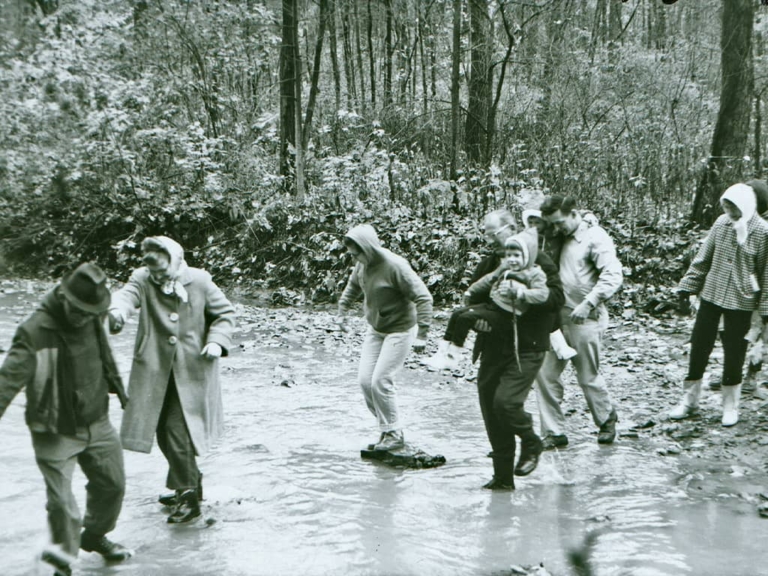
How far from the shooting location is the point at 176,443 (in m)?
5.65

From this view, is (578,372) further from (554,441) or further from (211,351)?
(211,351)

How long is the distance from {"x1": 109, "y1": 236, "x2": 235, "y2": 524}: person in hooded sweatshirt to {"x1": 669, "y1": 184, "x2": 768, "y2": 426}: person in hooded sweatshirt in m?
4.67

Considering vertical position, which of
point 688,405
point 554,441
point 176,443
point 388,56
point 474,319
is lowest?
point 554,441

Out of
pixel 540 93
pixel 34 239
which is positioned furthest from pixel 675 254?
pixel 34 239

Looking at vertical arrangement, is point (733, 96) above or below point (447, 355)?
above

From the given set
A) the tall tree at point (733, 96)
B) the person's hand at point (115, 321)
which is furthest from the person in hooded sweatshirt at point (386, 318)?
the tall tree at point (733, 96)

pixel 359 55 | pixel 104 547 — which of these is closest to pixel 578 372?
pixel 104 547

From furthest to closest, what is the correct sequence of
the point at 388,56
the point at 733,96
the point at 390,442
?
1. the point at 388,56
2. the point at 733,96
3. the point at 390,442

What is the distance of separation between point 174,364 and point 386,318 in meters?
2.17

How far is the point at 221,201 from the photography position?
20.4 meters

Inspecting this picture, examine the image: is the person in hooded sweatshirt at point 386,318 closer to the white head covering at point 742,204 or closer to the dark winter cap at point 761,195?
the white head covering at point 742,204

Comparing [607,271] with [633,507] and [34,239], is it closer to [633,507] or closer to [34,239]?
[633,507]

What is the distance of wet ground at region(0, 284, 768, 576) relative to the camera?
5.07 metres

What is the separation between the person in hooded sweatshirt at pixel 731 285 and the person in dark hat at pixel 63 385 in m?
5.61
